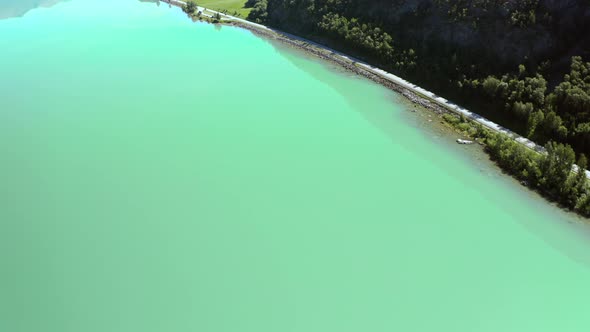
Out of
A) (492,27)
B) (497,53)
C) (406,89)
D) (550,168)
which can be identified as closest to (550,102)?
(550,168)

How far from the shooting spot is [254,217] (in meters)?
21.8

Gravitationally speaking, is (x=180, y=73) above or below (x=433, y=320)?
above

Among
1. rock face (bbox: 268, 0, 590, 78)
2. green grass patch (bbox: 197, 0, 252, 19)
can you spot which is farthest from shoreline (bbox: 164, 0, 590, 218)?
green grass patch (bbox: 197, 0, 252, 19)

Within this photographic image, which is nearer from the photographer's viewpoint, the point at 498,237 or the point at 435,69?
the point at 498,237

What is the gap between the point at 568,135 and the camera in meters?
24.2

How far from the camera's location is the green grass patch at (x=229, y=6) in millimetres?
63781

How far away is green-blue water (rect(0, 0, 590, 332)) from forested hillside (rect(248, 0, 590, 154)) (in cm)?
417

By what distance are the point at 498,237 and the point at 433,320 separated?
22.0 feet

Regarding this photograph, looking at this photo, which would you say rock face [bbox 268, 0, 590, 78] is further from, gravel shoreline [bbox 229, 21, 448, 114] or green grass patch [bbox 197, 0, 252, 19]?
green grass patch [bbox 197, 0, 252, 19]

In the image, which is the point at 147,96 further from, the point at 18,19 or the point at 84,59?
the point at 18,19

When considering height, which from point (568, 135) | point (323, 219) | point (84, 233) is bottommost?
point (84, 233)

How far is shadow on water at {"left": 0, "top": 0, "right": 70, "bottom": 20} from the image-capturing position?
70.2 m

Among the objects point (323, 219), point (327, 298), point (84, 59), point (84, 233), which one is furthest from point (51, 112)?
point (327, 298)

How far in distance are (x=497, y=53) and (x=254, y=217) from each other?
2381 centimetres
